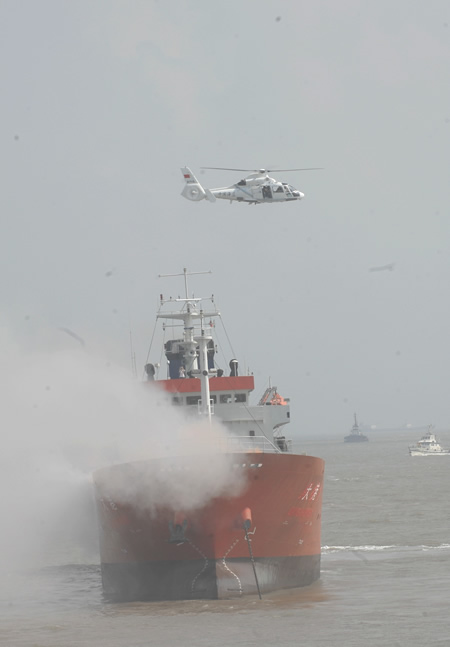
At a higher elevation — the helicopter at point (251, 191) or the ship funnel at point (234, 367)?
the helicopter at point (251, 191)

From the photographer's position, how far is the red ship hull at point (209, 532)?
25.7 metres

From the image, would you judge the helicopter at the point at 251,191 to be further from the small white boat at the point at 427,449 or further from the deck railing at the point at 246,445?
the small white boat at the point at 427,449

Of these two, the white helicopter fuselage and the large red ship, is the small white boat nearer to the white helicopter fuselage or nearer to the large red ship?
the white helicopter fuselage

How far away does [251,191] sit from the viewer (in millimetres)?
45531

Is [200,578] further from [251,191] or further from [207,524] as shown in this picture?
[251,191]

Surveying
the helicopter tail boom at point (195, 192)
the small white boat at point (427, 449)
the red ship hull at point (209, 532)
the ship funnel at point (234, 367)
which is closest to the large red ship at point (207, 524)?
the red ship hull at point (209, 532)

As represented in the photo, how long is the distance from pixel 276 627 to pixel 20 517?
15.0m

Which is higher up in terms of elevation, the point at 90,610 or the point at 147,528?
the point at 147,528

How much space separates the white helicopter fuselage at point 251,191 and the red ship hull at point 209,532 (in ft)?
65.2

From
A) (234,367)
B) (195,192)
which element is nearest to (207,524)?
(234,367)

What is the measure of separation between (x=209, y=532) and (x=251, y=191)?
22512 mm

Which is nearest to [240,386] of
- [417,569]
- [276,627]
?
[417,569]

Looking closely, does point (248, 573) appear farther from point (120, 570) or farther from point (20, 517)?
point (20, 517)

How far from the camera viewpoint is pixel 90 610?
86.7ft
